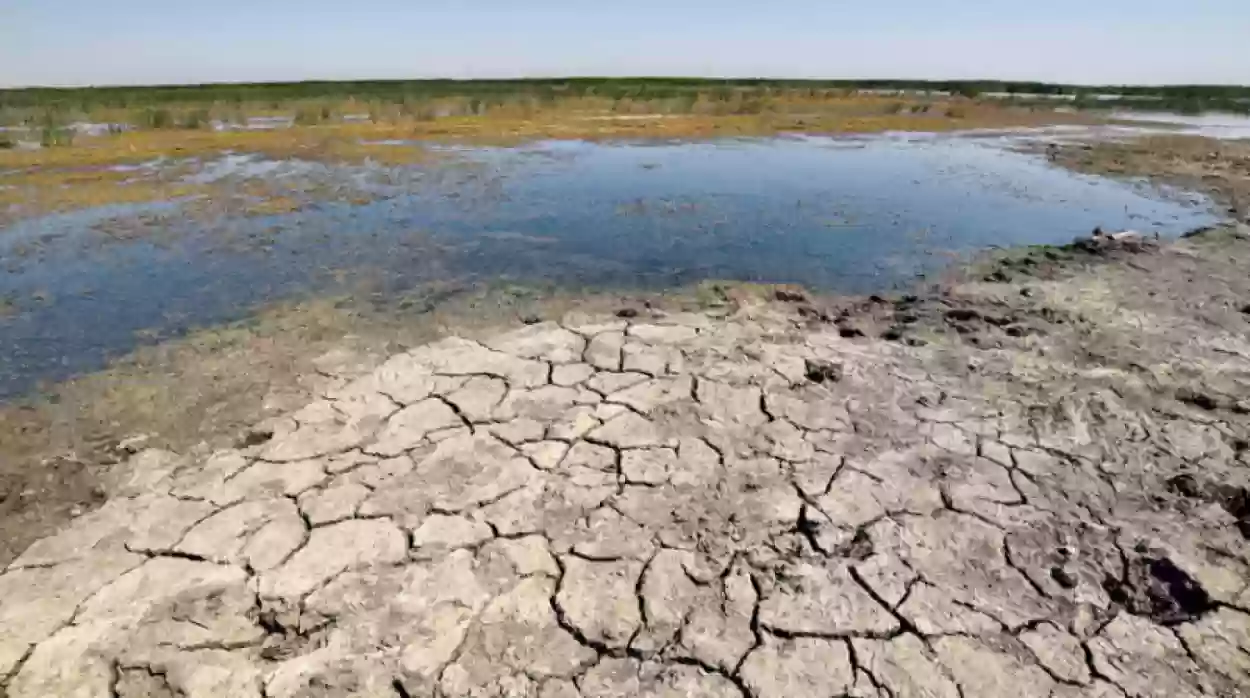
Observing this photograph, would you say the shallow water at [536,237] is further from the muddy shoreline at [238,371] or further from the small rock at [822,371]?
the small rock at [822,371]

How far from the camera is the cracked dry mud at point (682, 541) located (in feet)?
7.41

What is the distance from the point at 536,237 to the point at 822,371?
4.49 meters

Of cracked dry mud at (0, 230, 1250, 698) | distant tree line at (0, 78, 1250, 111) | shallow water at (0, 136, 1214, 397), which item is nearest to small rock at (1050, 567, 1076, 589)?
cracked dry mud at (0, 230, 1250, 698)

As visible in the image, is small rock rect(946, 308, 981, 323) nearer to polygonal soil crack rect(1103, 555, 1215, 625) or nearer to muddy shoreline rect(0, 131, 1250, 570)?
muddy shoreline rect(0, 131, 1250, 570)

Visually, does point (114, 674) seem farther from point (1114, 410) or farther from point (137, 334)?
point (1114, 410)

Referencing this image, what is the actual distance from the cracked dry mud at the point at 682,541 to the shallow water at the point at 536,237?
7.14 ft

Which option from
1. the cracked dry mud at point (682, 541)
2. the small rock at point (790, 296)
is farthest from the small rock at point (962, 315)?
the small rock at point (790, 296)

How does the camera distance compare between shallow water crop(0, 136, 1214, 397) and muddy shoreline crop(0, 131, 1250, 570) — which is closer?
muddy shoreline crop(0, 131, 1250, 570)

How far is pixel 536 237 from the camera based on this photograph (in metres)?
7.88

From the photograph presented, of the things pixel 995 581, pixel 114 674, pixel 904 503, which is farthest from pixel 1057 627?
pixel 114 674

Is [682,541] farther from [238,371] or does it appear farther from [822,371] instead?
[238,371]

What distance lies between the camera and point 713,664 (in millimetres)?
2266

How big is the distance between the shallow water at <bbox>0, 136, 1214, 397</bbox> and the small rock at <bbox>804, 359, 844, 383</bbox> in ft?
6.92

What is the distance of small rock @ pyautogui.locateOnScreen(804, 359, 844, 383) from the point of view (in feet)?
13.6
